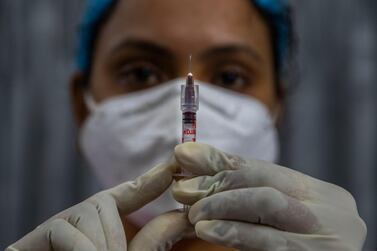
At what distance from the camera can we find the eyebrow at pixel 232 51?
53.6 inches

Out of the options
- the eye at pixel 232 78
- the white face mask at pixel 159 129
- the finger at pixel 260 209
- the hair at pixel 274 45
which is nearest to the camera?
the finger at pixel 260 209

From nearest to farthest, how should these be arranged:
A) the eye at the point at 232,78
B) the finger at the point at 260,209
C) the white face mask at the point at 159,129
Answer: the finger at the point at 260,209 < the white face mask at the point at 159,129 < the eye at the point at 232,78

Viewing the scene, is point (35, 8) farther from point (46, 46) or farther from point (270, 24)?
point (270, 24)

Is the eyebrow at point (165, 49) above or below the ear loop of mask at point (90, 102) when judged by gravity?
above

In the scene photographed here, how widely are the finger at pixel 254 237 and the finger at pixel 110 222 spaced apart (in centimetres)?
13

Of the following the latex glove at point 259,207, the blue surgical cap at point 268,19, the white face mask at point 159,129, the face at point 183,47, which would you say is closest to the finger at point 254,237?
the latex glove at point 259,207

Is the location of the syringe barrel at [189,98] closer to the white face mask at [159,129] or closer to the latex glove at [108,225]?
the latex glove at [108,225]

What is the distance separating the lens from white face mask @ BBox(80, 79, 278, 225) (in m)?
1.31

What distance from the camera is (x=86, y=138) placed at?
1.50 metres

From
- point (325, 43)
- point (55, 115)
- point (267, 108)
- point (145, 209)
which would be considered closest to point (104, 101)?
point (145, 209)

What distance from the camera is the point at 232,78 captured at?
1.43 metres

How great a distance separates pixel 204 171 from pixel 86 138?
726mm

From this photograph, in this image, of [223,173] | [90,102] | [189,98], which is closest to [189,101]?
[189,98]

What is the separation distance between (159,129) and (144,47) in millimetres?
252
